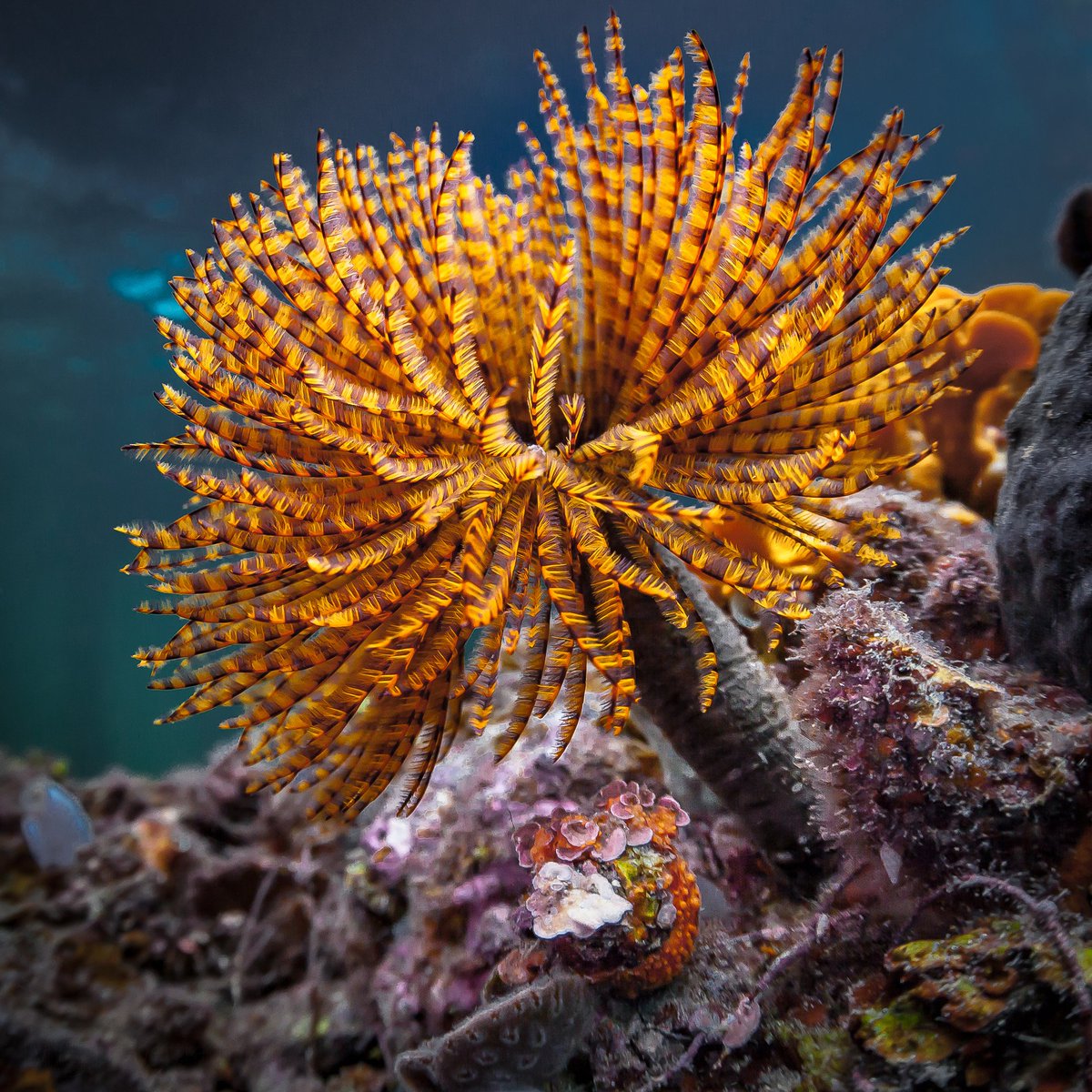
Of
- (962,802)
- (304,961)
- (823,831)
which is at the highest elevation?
(962,802)

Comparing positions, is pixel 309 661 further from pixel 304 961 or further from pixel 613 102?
pixel 304 961

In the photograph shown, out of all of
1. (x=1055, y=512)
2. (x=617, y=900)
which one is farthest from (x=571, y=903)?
(x=1055, y=512)

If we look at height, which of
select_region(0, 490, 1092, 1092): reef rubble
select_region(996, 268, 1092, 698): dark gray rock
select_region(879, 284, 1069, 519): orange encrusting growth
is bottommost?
select_region(0, 490, 1092, 1092): reef rubble

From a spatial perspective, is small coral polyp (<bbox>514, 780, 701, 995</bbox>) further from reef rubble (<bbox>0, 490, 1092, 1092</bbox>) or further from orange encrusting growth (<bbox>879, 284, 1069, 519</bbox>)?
orange encrusting growth (<bbox>879, 284, 1069, 519</bbox>)

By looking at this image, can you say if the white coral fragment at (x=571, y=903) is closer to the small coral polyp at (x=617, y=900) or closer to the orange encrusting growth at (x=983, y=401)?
the small coral polyp at (x=617, y=900)

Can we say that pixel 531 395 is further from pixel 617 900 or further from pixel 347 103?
pixel 347 103

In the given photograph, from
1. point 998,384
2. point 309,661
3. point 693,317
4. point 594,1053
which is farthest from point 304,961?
point 998,384

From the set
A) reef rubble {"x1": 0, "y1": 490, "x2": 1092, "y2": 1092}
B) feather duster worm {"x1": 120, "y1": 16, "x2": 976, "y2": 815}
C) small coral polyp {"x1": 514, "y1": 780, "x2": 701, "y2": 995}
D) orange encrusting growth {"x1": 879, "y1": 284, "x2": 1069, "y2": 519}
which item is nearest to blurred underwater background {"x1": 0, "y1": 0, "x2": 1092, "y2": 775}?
orange encrusting growth {"x1": 879, "y1": 284, "x2": 1069, "y2": 519}
